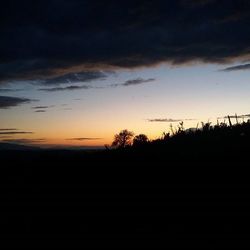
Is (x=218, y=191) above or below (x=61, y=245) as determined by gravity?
above

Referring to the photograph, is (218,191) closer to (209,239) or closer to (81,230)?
(209,239)

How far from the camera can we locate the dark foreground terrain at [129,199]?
26.9ft

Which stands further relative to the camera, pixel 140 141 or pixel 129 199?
pixel 140 141

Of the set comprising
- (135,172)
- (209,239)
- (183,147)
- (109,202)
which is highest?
(183,147)

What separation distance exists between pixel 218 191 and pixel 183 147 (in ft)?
14.1

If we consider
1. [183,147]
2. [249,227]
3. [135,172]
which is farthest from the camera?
[183,147]

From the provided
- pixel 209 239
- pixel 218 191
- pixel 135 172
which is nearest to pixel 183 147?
pixel 135 172

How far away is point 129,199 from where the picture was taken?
9.85 meters

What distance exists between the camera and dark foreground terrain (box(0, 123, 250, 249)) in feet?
26.9

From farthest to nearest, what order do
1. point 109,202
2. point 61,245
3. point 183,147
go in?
1. point 183,147
2. point 109,202
3. point 61,245

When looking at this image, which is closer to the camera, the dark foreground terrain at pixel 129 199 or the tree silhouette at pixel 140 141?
the dark foreground terrain at pixel 129 199

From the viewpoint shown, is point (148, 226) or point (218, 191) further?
point (218, 191)

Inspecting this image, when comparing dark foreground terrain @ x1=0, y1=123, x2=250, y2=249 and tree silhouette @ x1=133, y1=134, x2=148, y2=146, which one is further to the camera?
tree silhouette @ x1=133, y1=134, x2=148, y2=146

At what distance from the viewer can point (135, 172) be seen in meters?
11.4
